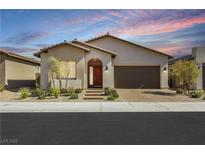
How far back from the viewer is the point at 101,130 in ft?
33.1

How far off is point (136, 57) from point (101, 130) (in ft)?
68.4

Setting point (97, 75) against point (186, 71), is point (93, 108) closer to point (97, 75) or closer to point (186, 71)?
point (186, 71)

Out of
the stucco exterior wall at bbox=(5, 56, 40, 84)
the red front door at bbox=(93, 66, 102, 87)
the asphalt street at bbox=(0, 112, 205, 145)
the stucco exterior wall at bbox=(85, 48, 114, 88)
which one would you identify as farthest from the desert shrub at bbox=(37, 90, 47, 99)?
the red front door at bbox=(93, 66, 102, 87)

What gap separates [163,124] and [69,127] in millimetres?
3259

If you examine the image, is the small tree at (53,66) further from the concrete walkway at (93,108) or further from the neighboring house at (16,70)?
the concrete walkway at (93,108)

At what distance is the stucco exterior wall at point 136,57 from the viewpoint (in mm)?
30047

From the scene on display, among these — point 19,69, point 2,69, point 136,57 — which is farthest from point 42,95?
point 19,69

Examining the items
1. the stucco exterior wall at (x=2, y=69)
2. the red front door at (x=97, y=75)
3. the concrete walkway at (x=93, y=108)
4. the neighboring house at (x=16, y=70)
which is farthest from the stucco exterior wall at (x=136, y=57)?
the concrete walkway at (x=93, y=108)

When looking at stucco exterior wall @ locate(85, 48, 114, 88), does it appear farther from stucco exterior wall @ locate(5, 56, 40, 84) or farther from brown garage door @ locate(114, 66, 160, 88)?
stucco exterior wall @ locate(5, 56, 40, 84)

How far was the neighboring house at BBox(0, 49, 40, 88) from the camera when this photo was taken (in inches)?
1156

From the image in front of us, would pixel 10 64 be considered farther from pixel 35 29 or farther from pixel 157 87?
pixel 157 87
